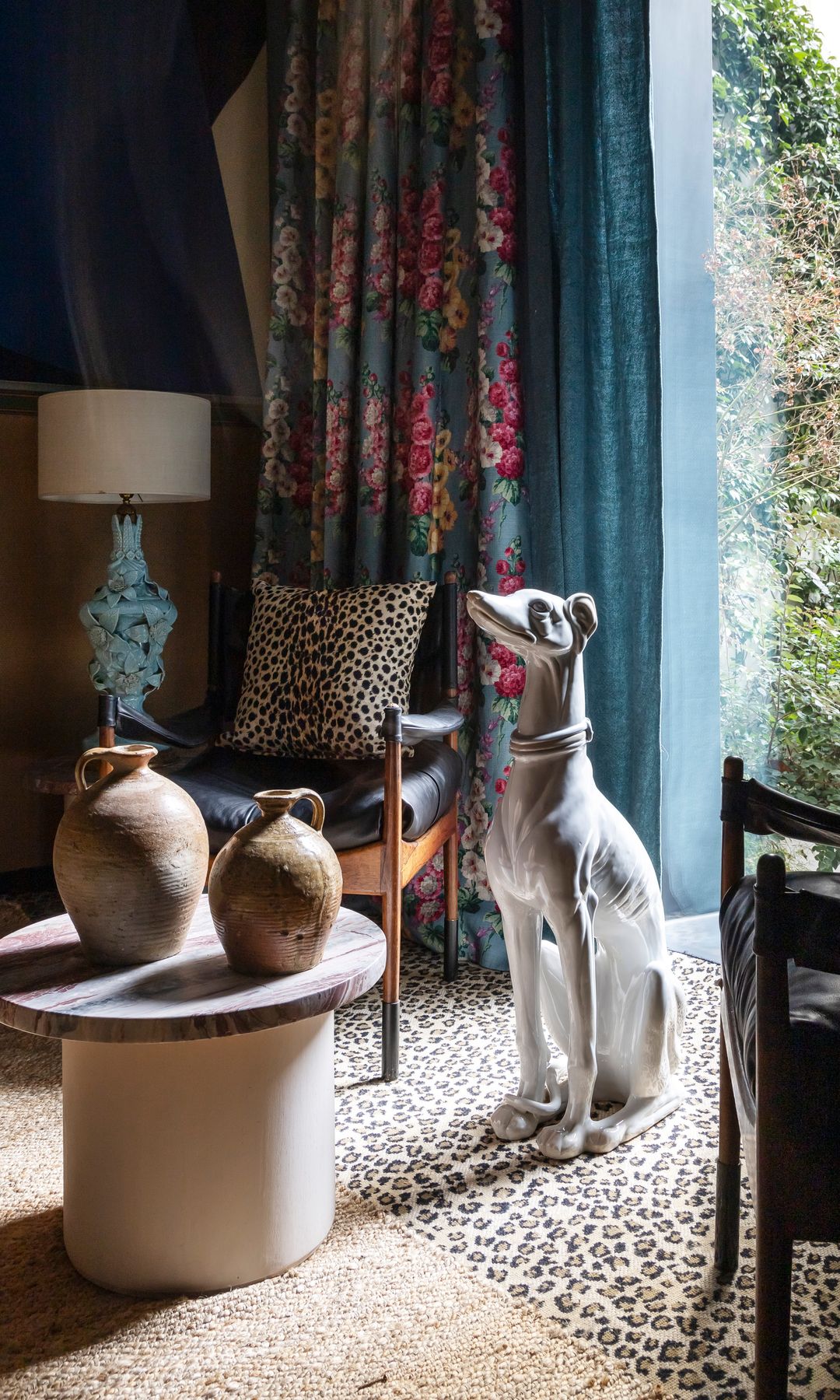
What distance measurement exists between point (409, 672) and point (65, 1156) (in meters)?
1.32

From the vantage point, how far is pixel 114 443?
9.19ft

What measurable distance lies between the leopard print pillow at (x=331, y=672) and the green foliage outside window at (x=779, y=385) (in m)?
0.73

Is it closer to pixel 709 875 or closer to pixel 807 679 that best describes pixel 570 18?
pixel 807 679

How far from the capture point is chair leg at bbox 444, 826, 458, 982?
251cm

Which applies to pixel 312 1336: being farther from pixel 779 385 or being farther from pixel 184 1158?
pixel 779 385

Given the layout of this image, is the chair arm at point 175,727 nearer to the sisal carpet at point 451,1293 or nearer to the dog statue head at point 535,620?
the sisal carpet at point 451,1293

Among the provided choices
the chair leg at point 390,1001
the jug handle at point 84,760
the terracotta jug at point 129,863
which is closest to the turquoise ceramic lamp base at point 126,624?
the chair leg at point 390,1001

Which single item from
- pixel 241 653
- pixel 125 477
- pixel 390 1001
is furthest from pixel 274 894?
pixel 125 477

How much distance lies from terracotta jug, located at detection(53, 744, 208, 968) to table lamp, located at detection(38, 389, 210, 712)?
4.78 feet

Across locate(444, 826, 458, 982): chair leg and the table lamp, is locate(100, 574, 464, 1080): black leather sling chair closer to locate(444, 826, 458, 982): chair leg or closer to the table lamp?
locate(444, 826, 458, 982): chair leg

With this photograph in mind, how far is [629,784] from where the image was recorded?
94.0 inches

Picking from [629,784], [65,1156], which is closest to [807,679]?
[629,784]

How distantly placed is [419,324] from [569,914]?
1626 millimetres

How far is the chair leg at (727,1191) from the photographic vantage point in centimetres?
141
